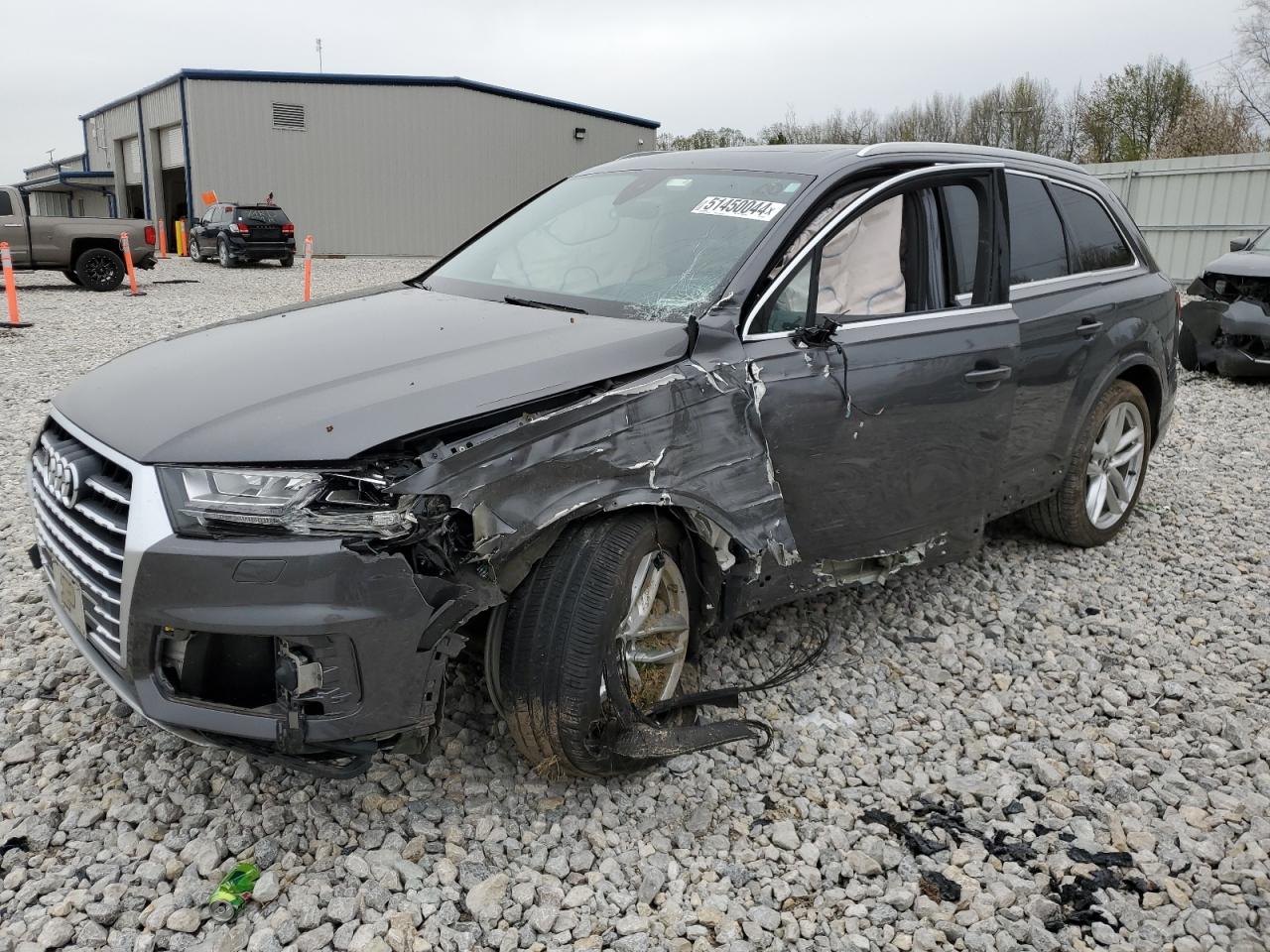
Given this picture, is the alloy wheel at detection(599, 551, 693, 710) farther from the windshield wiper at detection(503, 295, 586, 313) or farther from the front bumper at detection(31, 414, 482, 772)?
the windshield wiper at detection(503, 295, 586, 313)

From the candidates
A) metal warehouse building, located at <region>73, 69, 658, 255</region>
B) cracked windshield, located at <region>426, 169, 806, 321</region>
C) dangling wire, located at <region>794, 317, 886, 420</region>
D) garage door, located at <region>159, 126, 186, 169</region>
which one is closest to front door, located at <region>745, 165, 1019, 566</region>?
dangling wire, located at <region>794, 317, 886, 420</region>

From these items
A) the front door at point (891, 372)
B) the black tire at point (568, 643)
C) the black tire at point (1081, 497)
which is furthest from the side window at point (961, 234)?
the black tire at point (568, 643)

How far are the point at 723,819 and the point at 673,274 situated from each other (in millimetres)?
1704

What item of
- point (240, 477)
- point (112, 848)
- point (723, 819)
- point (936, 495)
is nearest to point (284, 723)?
point (240, 477)

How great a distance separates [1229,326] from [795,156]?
767 centimetres

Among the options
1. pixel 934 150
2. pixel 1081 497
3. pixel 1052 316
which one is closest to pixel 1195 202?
pixel 1081 497

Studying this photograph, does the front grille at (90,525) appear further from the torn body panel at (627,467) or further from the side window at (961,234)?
the side window at (961,234)

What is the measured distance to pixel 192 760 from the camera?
3.01 meters

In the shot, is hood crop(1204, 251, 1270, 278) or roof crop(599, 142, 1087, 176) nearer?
roof crop(599, 142, 1087, 176)

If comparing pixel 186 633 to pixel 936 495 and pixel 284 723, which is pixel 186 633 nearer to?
pixel 284 723

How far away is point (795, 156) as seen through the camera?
3.74 m

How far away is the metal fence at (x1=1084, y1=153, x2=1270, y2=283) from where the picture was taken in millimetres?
17891

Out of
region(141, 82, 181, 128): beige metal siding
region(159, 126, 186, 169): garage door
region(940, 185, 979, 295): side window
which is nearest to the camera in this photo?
region(940, 185, 979, 295): side window

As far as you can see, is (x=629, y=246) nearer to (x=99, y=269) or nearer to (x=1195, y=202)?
(x=99, y=269)
